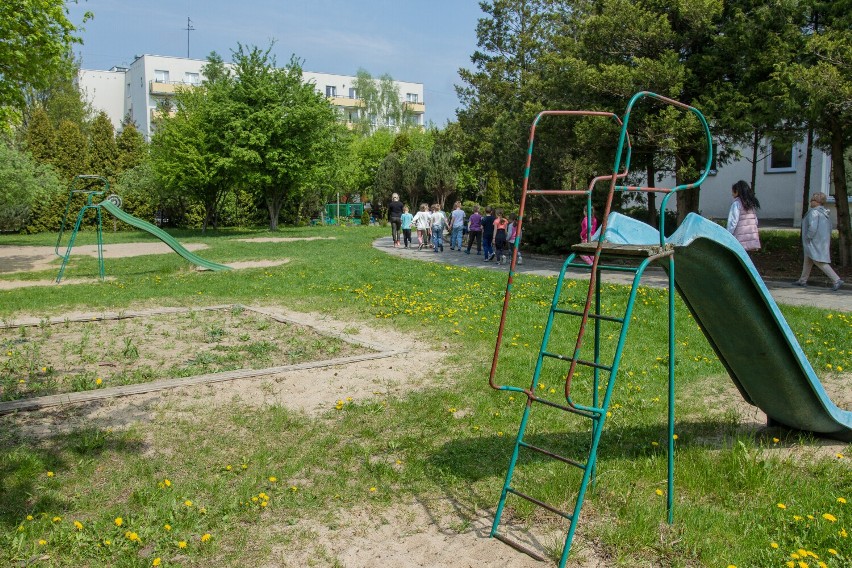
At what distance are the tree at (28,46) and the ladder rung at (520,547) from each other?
16.0 metres

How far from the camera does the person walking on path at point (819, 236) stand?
12266mm

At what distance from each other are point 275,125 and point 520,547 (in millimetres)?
28152

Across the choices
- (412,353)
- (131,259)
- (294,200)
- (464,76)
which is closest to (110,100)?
(294,200)

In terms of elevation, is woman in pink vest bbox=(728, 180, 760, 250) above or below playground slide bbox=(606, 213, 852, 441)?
above

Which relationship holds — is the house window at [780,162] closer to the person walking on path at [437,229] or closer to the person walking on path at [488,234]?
the person walking on path at [437,229]

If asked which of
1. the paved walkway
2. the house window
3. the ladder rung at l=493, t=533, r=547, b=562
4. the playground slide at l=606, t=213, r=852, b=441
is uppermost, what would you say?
the house window

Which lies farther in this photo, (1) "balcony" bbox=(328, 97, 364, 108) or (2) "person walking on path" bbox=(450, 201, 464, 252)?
(1) "balcony" bbox=(328, 97, 364, 108)

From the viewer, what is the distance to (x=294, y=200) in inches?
1587

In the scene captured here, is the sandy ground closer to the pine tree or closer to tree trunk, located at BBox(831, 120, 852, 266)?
tree trunk, located at BBox(831, 120, 852, 266)

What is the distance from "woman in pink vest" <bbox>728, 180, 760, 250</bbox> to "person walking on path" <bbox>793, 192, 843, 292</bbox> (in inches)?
92.0

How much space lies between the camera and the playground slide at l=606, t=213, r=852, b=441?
401 cm

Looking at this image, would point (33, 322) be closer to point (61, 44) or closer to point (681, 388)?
point (681, 388)

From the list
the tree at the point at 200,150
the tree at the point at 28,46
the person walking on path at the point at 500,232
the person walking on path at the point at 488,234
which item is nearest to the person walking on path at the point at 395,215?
the person walking on path at the point at 488,234

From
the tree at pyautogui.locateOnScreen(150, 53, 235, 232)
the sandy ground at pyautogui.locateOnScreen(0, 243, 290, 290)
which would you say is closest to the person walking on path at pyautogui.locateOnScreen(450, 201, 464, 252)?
the sandy ground at pyautogui.locateOnScreen(0, 243, 290, 290)
